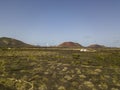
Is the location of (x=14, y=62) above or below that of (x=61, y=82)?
above

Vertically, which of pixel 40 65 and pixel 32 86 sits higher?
pixel 40 65

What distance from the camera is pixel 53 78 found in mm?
9000

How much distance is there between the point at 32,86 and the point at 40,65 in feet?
7.54

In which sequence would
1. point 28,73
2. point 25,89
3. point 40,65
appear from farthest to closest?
point 40,65 < point 28,73 < point 25,89

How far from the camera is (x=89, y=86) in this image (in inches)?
331

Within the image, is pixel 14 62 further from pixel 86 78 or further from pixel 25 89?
pixel 86 78

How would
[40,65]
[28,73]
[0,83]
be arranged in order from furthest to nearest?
[40,65], [28,73], [0,83]

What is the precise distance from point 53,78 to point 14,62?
10.1 feet

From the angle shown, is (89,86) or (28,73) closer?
(89,86)

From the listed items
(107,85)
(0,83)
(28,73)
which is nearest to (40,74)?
(28,73)

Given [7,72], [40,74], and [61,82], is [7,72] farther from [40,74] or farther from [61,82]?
[61,82]

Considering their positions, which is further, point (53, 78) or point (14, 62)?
point (14, 62)

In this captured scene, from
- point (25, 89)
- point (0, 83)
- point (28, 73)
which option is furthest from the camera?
point (28, 73)

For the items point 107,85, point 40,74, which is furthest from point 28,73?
point 107,85
